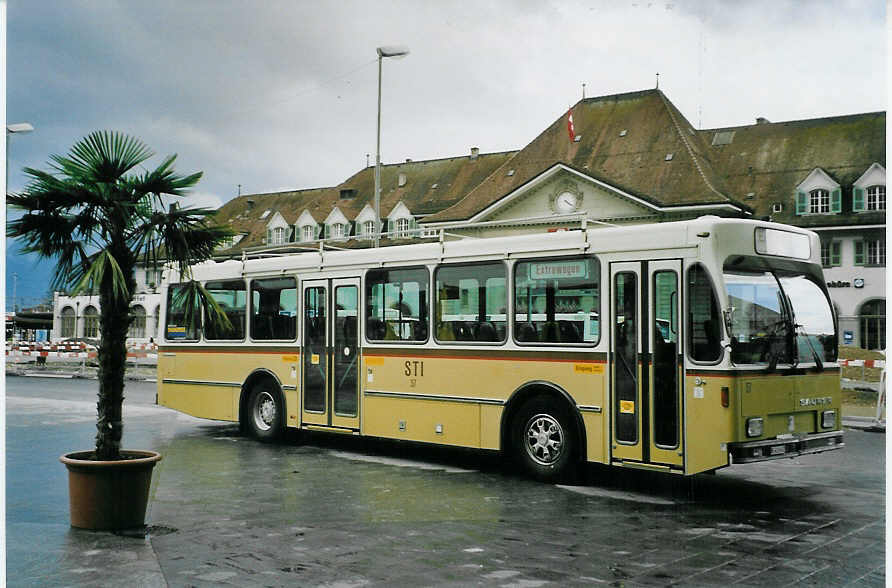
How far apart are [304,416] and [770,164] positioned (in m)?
44.8

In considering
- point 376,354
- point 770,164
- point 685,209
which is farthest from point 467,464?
point 770,164

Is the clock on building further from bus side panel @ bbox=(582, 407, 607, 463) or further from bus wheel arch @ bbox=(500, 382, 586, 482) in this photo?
bus side panel @ bbox=(582, 407, 607, 463)

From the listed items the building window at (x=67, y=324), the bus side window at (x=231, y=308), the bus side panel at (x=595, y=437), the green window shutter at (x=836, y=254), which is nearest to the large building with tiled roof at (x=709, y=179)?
the green window shutter at (x=836, y=254)

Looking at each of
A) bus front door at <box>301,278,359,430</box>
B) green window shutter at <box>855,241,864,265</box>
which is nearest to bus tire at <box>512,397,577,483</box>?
bus front door at <box>301,278,359,430</box>

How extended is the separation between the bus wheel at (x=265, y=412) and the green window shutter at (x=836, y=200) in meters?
42.7

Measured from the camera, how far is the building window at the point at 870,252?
48.6 meters

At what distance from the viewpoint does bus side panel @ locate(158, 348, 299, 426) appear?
14828mm

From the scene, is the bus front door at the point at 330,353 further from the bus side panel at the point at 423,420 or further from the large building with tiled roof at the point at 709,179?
the large building with tiled roof at the point at 709,179

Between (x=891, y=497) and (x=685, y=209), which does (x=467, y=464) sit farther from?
(x=685, y=209)

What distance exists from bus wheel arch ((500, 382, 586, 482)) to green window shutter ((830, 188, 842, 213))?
44.1 meters

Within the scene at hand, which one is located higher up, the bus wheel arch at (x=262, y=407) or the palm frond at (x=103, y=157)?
the palm frond at (x=103, y=157)

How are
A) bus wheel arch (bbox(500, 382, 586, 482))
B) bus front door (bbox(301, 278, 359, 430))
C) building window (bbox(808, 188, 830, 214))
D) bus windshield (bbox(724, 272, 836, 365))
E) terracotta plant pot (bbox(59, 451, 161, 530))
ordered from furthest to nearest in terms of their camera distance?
building window (bbox(808, 188, 830, 214)) → bus front door (bbox(301, 278, 359, 430)) → bus wheel arch (bbox(500, 382, 586, 482)) → bus windshield (bbox(724, 272, 836, 365)) → terracotta plant pot (bbox(59, 451, 161, 530))

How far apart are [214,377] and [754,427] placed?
9159mm

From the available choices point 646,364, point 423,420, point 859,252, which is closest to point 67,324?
point 859,252
